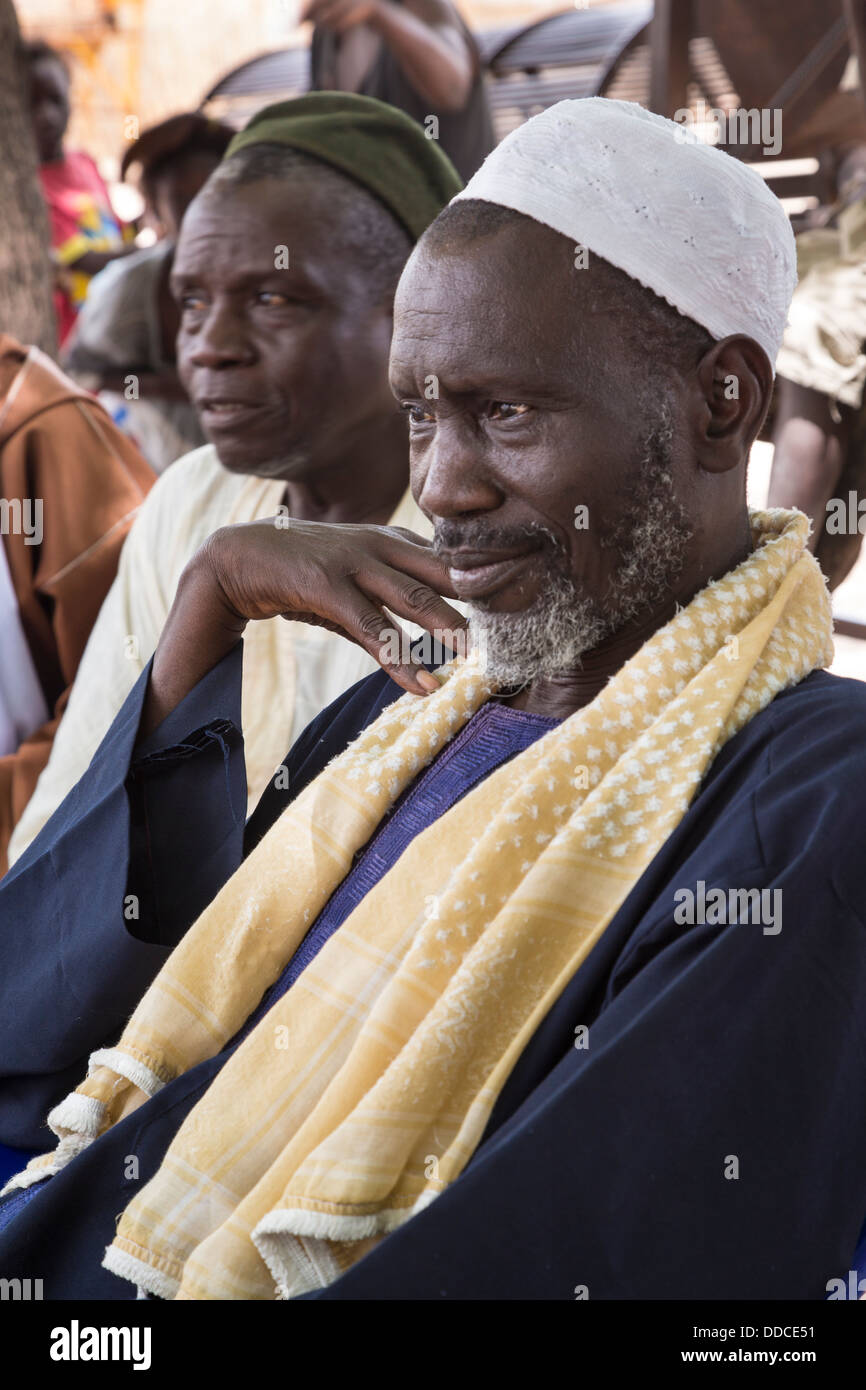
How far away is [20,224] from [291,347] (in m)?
2.47

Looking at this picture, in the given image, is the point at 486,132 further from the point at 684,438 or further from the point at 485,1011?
the point at 485,1011

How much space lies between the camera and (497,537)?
1.62 m

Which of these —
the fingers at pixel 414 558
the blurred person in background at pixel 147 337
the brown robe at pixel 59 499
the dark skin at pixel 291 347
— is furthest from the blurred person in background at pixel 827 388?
the fingers at pixel 414 558

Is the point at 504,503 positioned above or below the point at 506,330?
below

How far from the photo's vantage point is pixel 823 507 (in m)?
4.06

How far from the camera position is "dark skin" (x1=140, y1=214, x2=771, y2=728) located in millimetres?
1562

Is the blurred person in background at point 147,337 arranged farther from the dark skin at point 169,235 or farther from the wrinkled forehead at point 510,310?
the wrinkled forehead at point 510,310

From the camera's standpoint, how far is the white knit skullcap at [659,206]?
155cm

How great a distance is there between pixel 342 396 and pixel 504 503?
1.38 m

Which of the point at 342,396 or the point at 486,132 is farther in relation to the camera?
the point at 486,132

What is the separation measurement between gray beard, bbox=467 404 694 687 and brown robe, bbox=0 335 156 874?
1714mm

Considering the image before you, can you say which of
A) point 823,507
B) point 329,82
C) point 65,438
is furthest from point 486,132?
point 65,438

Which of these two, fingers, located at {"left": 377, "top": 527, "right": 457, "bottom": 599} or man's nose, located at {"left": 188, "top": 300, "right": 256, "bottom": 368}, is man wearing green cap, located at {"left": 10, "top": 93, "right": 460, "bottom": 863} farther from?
fingers, located at {"left": 377, "top": 527, "right": 457, "bottom": 599}

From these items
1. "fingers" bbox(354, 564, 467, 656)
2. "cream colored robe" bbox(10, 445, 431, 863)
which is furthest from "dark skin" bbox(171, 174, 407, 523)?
"fingers" bbox(354, 564, 467, 656)
